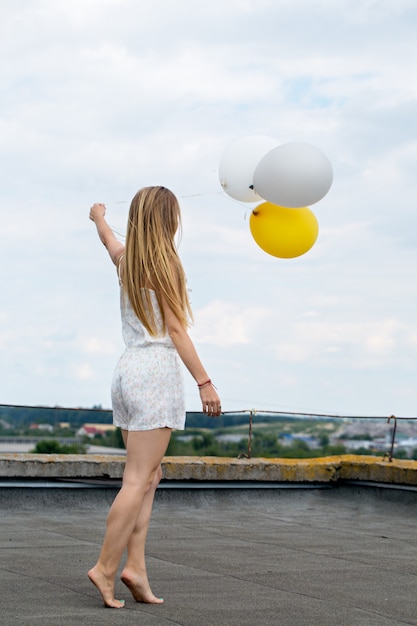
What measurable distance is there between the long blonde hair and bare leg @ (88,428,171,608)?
1.63ft

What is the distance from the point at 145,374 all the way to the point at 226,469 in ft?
13.3

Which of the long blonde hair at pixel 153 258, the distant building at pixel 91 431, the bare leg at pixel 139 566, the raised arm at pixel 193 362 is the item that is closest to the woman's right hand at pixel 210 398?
the raised arm at pixel 193 362

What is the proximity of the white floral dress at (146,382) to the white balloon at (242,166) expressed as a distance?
1532 mm

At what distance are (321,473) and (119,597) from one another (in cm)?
443

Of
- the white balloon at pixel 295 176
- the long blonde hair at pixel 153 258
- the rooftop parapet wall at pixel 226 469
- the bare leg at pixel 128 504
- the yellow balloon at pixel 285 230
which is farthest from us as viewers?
the rooftop parapet wall at pixel 226 469

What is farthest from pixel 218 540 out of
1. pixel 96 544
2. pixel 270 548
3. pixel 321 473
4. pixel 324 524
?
pixel 321 473

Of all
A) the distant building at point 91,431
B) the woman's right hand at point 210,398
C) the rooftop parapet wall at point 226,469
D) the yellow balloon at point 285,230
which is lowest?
the distant building at point 91,431

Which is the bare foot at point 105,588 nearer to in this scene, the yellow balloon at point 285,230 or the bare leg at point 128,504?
the bare leg at point 128,504

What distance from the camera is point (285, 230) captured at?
222 inches

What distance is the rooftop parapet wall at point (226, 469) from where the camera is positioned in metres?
7.91

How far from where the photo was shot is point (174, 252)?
187 inches

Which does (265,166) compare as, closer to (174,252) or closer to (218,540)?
(174,252)

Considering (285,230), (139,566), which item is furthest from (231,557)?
(285,230)

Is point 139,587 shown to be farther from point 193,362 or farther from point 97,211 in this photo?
point 97,211
